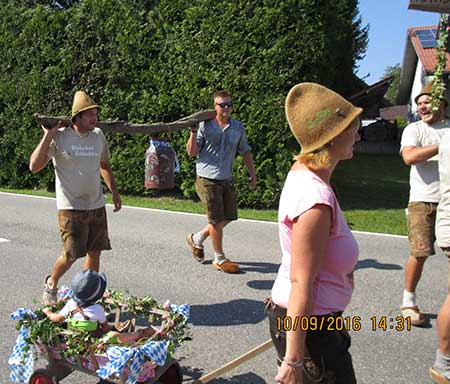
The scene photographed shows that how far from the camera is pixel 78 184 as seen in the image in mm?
4586

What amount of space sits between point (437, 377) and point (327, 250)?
6.27ft

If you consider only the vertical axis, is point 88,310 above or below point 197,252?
above

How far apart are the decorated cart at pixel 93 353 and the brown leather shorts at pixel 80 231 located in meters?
1.04

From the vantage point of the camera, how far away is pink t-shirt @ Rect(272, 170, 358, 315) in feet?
6.99

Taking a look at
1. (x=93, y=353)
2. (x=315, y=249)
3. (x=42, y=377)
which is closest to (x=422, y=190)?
(x=315, y=249)

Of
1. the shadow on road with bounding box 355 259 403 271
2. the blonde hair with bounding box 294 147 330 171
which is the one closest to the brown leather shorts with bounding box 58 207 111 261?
the blonde hair with bounding box 294 147 330 171

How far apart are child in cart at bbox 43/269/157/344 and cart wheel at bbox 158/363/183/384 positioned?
0.27m

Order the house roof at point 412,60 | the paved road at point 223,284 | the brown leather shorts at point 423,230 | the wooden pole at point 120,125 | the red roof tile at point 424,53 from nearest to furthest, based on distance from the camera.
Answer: the paved road at point 223,284, the wooden pole at point 120,125, the brown leather shorts at point 423,230, the red roof tile at point 424,53, the house roof at point 412,60

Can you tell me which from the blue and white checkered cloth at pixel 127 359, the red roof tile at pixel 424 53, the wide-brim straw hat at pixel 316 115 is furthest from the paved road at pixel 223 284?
the red roof tile at pixel 424 53

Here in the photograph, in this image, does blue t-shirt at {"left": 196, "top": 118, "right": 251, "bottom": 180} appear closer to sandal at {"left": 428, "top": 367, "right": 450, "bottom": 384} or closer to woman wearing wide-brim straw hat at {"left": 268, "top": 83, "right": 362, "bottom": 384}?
sandal at {"left": 428, "top": 367, "right": 450, "bottom": 384}

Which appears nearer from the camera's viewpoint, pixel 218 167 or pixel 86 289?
pixel 86 289

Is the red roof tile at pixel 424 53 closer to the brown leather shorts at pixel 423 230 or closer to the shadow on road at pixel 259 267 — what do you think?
the shadow on road at pixel 259 267

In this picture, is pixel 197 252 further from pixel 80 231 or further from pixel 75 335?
pixel 75 335

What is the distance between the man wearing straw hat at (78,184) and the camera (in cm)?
448
